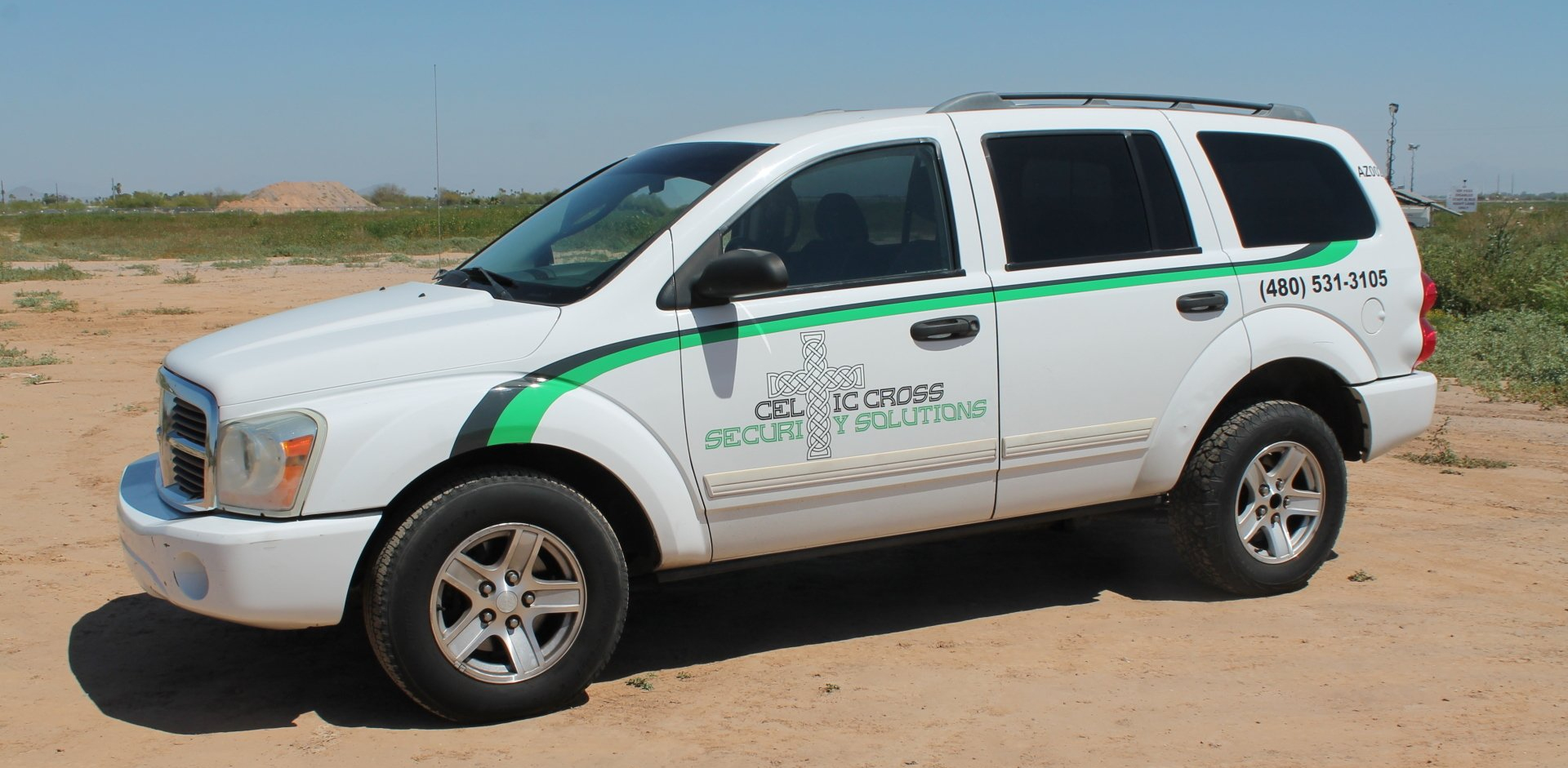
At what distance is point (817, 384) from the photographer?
4.61 m

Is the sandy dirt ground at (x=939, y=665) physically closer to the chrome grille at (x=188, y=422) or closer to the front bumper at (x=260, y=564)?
the front bumper at (x=260, y=564)

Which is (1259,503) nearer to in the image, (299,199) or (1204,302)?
(1204,302)

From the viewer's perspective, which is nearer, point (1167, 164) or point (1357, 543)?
point (1167, 164)

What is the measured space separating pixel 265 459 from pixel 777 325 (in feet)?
5.45

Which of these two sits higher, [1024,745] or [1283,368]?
[1283,368]

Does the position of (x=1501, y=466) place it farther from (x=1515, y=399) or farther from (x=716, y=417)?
(x=716, y=417)

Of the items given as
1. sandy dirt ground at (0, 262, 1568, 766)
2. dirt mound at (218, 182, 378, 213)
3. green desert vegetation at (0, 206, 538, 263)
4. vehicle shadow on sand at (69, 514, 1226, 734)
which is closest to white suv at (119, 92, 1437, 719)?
sandy dirt ground at (0, 262, 1568, 766)

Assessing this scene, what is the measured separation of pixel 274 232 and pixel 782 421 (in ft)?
163

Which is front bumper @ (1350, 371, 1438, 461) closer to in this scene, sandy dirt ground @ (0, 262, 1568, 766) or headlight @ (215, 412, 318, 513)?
sandy dirt ground @ (0, 262, 1568, 766)

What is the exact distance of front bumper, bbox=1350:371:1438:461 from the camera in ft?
18.6

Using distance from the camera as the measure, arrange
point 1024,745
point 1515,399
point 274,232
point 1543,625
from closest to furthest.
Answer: point 1024,745
point 1543,625
point 1515,399
point 274,232

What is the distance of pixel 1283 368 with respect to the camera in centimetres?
564

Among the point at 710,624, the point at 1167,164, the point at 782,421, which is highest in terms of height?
the point at 1167,164

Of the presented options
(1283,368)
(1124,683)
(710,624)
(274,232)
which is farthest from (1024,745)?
(274,232)
